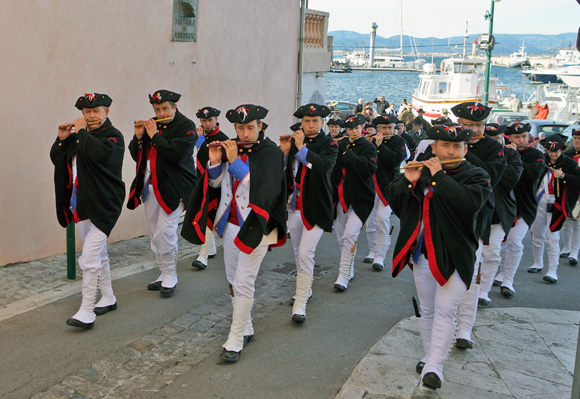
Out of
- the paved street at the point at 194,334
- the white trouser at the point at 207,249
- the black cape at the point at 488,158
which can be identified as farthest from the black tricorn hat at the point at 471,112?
the white trouser at the point at 207,249

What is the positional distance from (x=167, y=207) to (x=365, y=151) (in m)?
2.81

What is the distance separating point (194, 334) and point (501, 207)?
3.79 meters

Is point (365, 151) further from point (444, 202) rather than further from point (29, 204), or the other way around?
point (29, 204)

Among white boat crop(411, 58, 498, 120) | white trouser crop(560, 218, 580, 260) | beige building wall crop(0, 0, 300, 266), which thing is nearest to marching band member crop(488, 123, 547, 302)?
white trouser crop(560, 218, 580, 260)

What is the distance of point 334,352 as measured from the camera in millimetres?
6641

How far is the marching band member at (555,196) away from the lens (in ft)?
33.7

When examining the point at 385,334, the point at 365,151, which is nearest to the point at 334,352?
the point at 385,334

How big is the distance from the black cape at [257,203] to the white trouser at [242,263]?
4.7 inches

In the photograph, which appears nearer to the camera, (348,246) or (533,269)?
(348,246)

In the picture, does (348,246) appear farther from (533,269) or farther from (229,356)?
(533,269)

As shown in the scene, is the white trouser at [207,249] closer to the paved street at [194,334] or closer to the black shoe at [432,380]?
the paved street at [194,334]

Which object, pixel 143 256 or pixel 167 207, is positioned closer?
pixel 167 207

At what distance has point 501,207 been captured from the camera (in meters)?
8.05

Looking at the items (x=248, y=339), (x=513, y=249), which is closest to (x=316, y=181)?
(x=248, y=339)
